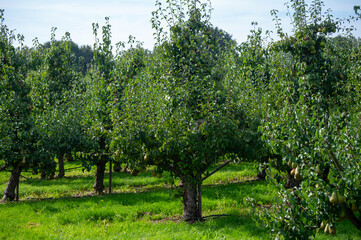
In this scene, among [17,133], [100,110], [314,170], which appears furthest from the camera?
[100,110]

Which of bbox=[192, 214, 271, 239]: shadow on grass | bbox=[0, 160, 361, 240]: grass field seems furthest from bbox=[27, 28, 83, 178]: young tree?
bbox=[192, 214, 271, 239]: shadow on grass

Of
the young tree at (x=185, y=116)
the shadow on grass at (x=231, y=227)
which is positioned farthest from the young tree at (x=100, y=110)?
the shadow on grass at (x=231, y=227)

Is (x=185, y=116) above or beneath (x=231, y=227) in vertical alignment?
above

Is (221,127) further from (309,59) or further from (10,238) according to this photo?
(10,238)

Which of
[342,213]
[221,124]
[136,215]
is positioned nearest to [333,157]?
[342,213]

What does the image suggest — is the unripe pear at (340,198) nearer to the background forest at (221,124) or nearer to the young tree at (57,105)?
the background forest at (221,124)

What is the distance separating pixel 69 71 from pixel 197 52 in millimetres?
16356

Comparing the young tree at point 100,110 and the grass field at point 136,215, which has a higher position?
the young tree at point 100,110

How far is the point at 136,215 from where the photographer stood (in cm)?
1383

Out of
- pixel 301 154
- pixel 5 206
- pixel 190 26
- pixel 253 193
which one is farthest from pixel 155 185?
pixel 301 154

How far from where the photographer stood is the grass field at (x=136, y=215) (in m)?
10.9

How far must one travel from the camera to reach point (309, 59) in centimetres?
1392

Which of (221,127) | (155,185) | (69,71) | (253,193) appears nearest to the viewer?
(221,127)

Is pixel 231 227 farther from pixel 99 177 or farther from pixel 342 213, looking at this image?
pixel 99 177
